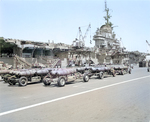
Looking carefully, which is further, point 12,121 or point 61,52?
point 61,52

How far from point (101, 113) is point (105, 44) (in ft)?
231

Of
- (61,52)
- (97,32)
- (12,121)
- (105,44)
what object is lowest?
(12,121)

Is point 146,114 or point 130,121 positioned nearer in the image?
point 130,121

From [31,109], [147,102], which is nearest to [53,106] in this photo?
[31,109]

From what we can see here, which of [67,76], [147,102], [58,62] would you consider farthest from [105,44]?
[147,102]

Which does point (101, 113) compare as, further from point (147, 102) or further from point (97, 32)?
point (97, 32)

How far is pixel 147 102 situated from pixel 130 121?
2732 millimetres

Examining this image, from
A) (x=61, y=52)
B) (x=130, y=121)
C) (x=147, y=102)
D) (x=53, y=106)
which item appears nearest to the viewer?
(x=130, y=121)

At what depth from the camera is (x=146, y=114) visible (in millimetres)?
5461

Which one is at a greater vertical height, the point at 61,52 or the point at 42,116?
the point at 61,52

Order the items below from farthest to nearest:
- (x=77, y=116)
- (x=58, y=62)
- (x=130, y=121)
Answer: (x=58, y=62) → (x=77, y=116) → (x=130, y=121)

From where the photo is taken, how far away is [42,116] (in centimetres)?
534

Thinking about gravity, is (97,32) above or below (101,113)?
above

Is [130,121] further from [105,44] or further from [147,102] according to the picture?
[105,44]
